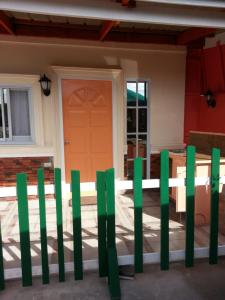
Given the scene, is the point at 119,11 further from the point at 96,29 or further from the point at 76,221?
the point at 96,29

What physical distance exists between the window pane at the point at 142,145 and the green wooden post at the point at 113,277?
10.3ft

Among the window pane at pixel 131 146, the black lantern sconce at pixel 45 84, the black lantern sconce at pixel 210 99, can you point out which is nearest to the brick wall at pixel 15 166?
the black lantern sconce at pixel 45 84

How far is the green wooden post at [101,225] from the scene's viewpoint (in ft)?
6.43

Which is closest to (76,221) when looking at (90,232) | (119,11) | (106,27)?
(90,232)

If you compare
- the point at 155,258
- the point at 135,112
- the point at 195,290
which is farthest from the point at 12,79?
the point at 195,290

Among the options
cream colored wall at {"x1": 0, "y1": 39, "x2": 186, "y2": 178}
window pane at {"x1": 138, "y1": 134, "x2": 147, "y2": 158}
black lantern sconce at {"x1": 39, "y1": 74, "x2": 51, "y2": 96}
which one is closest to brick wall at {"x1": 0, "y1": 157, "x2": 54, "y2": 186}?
cream colored wall at {"x1": 0, "y1": 39, "x2": 186, "y2": 178}

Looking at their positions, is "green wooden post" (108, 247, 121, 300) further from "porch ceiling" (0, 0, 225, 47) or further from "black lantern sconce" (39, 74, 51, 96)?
"black lantern sconce" (39, 74, 51, 96)

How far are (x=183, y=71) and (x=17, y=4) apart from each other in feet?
12.1

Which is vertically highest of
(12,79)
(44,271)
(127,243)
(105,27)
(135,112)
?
(105,27)

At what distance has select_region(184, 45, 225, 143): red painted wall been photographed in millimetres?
4387

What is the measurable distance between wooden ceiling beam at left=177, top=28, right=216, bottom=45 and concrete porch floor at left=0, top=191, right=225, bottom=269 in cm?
278

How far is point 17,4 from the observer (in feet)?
6.00

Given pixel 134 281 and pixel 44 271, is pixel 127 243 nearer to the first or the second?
pixel 134 281

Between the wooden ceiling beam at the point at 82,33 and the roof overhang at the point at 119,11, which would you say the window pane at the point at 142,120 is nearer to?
the wooden ceiling beam at the point at 82,33
